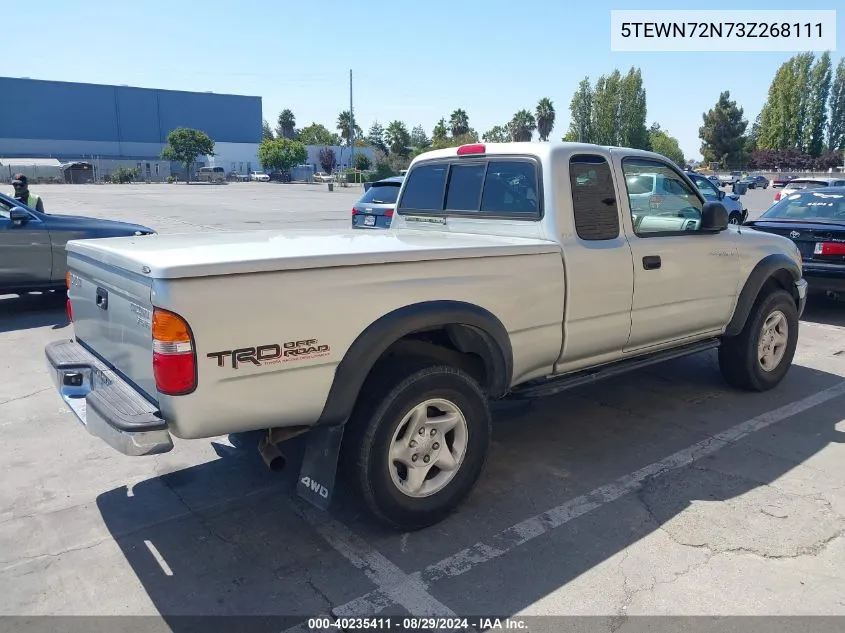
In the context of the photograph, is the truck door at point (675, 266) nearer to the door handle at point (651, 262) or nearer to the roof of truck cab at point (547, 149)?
the door handle at point (651, 262)

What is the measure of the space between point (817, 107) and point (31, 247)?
88.3m

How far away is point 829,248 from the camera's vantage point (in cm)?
806

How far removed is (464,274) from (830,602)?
2.17 m

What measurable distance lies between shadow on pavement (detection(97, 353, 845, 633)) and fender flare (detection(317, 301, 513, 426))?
2.46 feet

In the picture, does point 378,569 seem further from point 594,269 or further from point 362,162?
point 362,162

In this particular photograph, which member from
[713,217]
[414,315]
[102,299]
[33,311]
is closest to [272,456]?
[414,315]

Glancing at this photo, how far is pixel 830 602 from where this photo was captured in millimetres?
2926

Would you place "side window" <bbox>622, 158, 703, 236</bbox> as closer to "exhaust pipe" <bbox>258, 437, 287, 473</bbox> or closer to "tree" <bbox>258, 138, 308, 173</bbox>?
"exhaust pipe" <bbox>258, 437, 287, 473</bbox>

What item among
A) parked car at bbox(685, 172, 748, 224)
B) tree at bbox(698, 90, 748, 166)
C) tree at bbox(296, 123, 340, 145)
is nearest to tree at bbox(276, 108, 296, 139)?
tree at bbox(296, 123, 340, 145)

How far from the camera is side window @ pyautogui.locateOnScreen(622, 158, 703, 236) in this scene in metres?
4.56

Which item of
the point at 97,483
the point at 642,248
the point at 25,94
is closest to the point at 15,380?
the point at 97,483

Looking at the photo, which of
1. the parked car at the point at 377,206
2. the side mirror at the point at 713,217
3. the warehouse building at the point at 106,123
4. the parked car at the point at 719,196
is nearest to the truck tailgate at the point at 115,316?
the side mirror at the point at 713,217

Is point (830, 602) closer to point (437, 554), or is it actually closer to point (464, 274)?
point (437, 554)

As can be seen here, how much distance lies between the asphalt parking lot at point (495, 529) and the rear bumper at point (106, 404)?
67 centimetres
